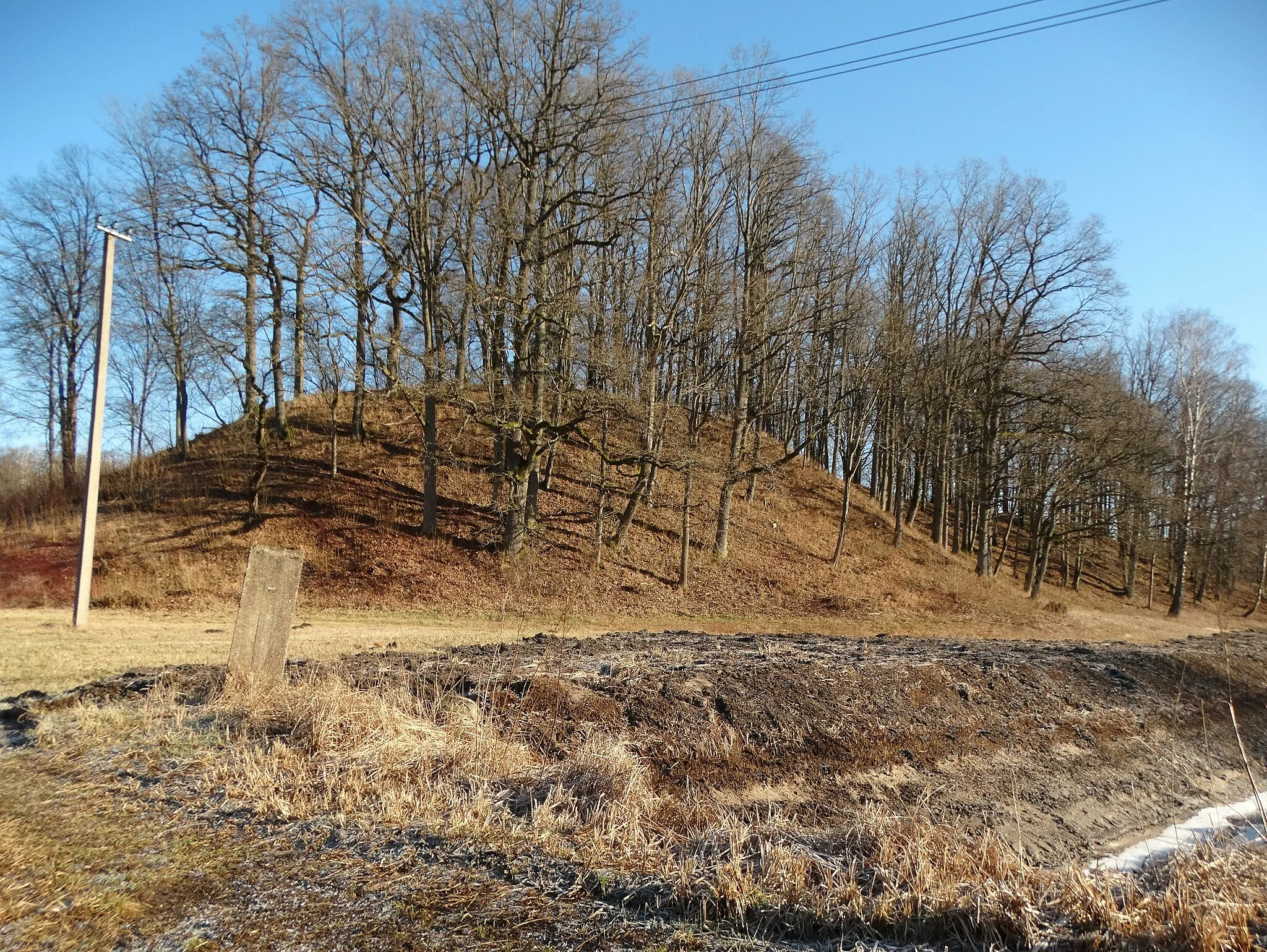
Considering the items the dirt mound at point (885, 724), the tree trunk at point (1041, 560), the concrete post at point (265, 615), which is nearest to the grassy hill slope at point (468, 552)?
the tree trunk at point (1041, 560)

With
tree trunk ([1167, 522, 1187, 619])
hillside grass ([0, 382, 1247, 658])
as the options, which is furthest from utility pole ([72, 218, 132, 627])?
tree trunk ([1167, 522, 1187, 619])

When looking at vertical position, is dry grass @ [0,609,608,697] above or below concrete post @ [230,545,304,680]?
below

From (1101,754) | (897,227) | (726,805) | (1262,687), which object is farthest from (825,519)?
(726,805)

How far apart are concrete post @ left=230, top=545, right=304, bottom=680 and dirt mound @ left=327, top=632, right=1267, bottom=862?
780 mm

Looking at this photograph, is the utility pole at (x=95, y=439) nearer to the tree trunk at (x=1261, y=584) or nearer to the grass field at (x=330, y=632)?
the grass field at (x=330, y=632)

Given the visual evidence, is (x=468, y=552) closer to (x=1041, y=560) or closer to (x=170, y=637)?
(x=170, y=637)

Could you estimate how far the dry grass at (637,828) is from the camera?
3.36 meters

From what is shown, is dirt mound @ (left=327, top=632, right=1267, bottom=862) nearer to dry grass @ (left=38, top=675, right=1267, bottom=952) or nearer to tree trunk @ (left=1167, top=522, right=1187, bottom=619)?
dry grass @ (left=38, top=675, right=1267, bottom=952)

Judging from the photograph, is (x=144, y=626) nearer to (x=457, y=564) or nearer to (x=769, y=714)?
(x=457, y=564)

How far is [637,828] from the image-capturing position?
462 centimetres

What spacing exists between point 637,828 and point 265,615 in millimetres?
4656

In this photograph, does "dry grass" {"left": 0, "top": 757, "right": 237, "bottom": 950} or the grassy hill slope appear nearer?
"dry grass" {"left": 0, "top": 757, "right": 237, "bottom": 950}

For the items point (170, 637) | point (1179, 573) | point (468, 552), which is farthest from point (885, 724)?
point (1179, 573)

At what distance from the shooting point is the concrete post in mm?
7289
